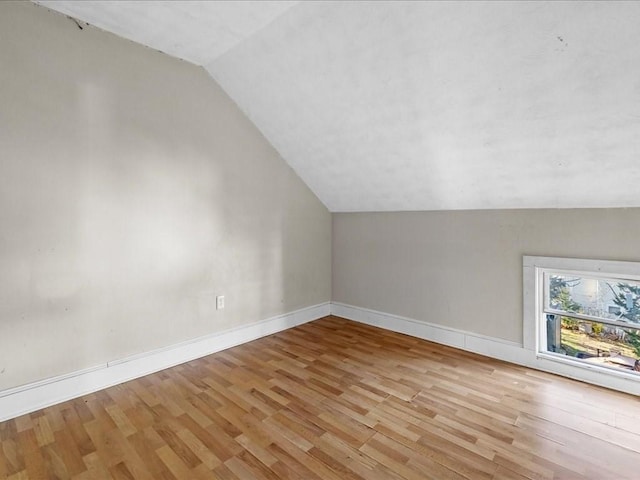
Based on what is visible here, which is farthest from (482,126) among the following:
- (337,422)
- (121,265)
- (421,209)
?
(121,265)

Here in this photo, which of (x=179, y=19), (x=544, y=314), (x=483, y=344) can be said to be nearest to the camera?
(x=179, y=19)

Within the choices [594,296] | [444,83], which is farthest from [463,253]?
[444,83]

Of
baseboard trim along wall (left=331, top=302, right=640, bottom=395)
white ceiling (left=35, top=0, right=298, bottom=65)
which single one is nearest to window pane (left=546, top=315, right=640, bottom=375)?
baseboard trim along wall (left=331, top=302, right=640, bottom=395)

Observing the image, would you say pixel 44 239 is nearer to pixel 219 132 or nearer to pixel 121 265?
pixel 121 265

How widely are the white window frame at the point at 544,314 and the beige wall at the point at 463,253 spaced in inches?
2.1

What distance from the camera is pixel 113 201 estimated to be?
7.24 feet

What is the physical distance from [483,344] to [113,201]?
3015mm

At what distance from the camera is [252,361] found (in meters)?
2.58

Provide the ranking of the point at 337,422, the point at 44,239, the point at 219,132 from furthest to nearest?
the point at 219,132, the point at 44,239, the point at 337,422

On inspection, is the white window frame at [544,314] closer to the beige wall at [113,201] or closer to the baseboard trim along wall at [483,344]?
the baseboard trim along wall at [483,344]

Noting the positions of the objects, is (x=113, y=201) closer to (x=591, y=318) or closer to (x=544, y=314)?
(x=544, y=314)

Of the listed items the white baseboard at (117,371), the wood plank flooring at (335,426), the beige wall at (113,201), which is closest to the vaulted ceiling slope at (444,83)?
the beige wall at (113,201)

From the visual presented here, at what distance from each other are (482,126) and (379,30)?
85 centimetres

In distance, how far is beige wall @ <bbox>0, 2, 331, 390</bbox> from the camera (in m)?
1.87
